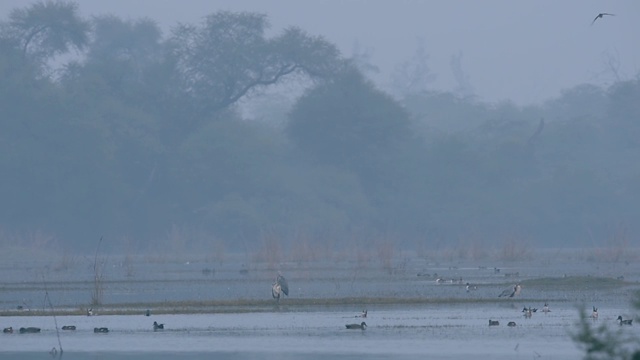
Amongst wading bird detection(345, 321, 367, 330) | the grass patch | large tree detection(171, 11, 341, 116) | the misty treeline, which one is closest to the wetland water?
the grass patch

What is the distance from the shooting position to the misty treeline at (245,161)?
225 ft

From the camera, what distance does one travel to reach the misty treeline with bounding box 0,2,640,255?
68688mm

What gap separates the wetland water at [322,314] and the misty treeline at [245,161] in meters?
23.8

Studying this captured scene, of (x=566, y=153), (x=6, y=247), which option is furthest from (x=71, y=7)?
(x=566, y=153)

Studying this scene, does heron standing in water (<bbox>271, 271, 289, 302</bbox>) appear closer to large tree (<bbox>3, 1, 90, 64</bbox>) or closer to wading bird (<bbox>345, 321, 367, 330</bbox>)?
wading bird (<bbox>345, 321, 367, 330</bbox>)

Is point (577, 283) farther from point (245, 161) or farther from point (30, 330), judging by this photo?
point (245, 161)

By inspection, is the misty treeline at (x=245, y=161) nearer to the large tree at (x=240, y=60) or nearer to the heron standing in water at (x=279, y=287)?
the large tree at (x=240, y=60)

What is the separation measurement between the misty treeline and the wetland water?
23.8m

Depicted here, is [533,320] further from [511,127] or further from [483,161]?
→ [511,127]

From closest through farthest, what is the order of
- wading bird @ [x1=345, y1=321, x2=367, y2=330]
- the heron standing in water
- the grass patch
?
1. wading bird @ [x1=345, y1=321, x2=367, y2=330]
2. the heron standing in water
3. the grass patch

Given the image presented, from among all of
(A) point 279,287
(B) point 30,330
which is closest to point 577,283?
(A) point 279,287

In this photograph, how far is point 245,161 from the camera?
72125 millimetres

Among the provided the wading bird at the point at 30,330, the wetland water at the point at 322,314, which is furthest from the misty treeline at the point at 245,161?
the wading bird at the point at 30,330

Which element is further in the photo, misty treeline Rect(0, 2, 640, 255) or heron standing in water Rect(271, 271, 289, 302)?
misty treeline Rect(0, 2, 640, 255)
